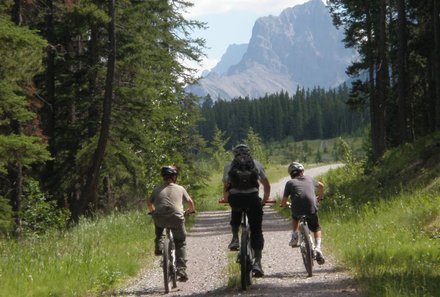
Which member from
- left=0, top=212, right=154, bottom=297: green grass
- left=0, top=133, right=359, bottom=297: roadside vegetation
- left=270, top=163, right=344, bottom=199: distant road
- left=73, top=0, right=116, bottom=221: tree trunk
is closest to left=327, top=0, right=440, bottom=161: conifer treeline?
left=270, top=163, right=344, bottom=199: distant road

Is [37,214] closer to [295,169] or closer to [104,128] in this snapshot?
[104,128]

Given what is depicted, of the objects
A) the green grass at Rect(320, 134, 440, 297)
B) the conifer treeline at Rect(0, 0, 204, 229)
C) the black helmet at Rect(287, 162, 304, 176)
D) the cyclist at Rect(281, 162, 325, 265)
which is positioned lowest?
the green grass at Rect(320, 134, 440, 297)

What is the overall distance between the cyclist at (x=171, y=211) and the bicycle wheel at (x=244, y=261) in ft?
4.71

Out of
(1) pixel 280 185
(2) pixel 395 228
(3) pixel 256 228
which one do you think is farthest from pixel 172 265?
(1) pixel 280 185

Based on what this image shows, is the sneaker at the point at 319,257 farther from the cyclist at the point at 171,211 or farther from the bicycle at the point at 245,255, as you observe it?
the cyclist at the point at 171,211

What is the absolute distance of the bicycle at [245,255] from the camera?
27.6 feet

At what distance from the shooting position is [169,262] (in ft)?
30.6

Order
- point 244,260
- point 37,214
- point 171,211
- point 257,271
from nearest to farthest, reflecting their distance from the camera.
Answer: point 244,260, point 257,271, point 171,211, point 37,214

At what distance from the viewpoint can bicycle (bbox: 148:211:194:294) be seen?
918 cm

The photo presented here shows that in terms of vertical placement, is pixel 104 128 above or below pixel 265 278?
above

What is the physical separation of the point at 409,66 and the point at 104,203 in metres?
18.0

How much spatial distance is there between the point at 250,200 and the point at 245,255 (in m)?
0.81

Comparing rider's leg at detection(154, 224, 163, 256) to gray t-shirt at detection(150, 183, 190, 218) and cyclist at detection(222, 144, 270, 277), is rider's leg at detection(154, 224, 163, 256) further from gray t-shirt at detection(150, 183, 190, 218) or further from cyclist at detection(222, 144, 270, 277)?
cyclist at detection(222, 144, 270, 277)

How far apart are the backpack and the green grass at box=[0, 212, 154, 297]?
2.95 meters
